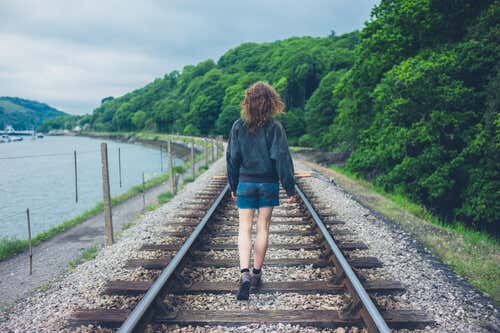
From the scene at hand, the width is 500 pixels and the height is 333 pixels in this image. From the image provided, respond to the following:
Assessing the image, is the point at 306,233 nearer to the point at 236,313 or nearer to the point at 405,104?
the point at 236,313

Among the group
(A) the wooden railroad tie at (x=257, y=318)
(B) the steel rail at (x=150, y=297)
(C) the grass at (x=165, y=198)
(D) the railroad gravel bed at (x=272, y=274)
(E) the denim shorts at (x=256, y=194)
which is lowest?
(C) the grass at (x=165, y=198)

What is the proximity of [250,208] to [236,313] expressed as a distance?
0.99m

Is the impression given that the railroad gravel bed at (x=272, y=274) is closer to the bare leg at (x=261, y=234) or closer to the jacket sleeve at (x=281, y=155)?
the bare leg at (x=261, y=234)

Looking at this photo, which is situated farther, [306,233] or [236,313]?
[306,233]

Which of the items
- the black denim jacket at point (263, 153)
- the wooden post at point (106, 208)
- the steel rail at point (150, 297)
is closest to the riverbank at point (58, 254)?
the wooden post at point (106, 208)

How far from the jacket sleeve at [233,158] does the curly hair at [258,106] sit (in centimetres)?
18

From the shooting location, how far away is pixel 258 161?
Answer: 3607mm

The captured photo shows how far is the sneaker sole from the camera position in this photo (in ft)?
11.7

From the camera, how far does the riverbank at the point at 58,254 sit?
18.7ft

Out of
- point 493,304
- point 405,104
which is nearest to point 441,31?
point 405,104

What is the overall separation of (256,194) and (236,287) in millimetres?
982

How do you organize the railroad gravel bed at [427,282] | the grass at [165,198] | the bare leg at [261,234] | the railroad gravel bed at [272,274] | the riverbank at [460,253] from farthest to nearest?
the grass at [165,198] → the riverbank at [460,253] → the railroad gravel bed at [272,274] → the bare leg at [261,234] → the railroad gravel bed at [427,282]

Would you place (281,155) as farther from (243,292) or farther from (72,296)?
(72,296)

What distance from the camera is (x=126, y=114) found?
13600 centimetres
